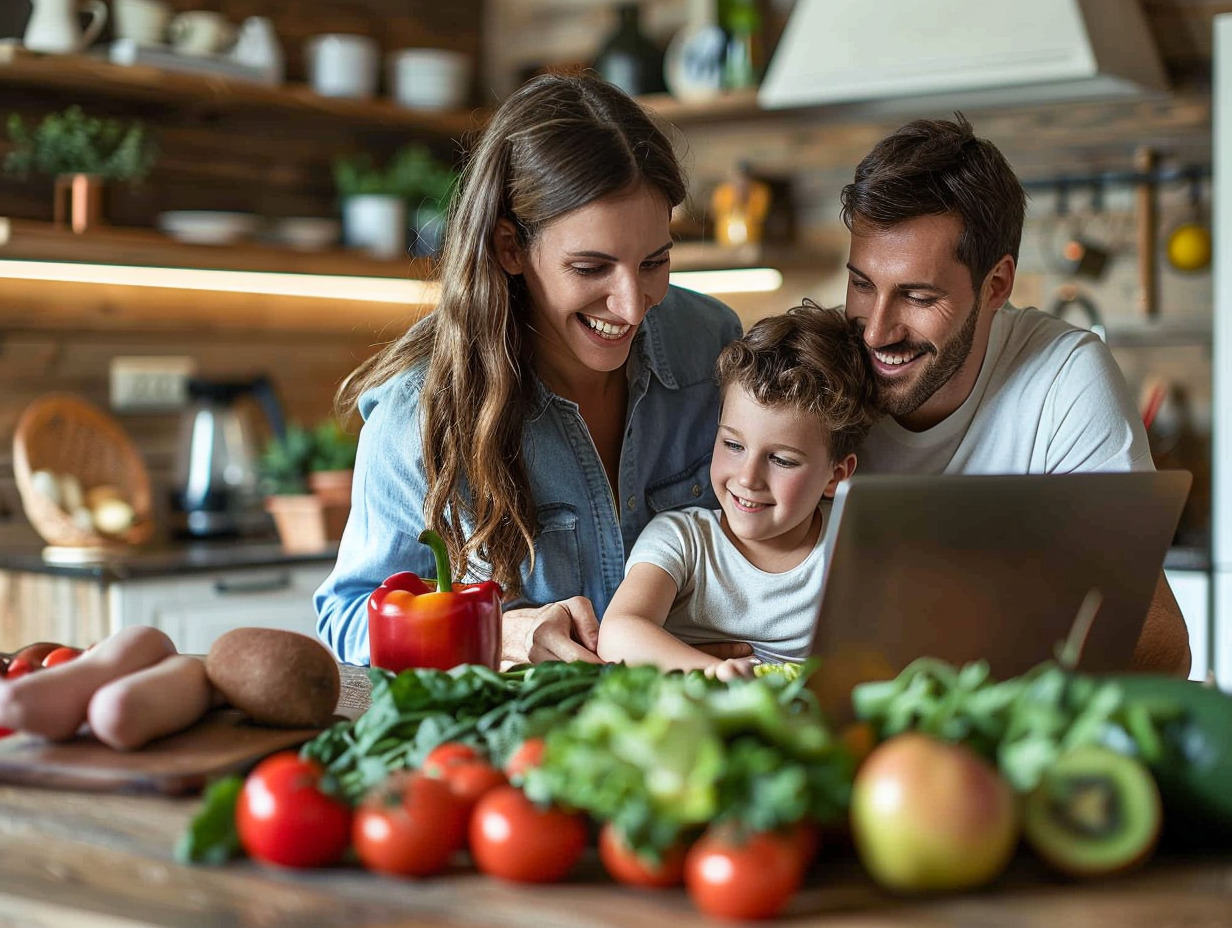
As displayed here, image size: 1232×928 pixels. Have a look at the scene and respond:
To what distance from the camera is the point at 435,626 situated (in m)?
1.50

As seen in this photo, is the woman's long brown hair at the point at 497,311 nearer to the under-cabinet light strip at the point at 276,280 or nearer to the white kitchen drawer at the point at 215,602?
the under-cabinet light strip at the point at 276,280

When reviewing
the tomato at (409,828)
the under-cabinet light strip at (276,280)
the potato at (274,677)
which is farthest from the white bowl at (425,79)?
the tomato at (409,828)

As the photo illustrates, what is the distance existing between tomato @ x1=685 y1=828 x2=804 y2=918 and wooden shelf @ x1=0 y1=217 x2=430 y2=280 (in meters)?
2.26

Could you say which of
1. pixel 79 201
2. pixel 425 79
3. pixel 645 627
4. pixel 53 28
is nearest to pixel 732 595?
pixel 645 627

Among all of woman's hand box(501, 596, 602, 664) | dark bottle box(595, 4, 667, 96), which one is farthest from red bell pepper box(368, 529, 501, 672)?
dark bottle box(595, 4, 667, 96)

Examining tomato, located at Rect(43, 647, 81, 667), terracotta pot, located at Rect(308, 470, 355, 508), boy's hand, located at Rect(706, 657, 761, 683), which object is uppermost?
boy's hand, located at Rect(706, 657, 761, 683)

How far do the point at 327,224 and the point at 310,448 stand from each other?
0.62 meters

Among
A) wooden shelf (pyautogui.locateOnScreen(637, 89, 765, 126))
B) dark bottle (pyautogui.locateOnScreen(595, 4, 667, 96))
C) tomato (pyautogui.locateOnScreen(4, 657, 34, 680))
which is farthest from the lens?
dark bottle (pyautogui.locateOnScreen(595, 4, 667, 96))

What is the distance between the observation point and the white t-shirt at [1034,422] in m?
1.94

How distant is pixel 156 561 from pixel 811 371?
1.91 metres

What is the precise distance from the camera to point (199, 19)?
143 inches

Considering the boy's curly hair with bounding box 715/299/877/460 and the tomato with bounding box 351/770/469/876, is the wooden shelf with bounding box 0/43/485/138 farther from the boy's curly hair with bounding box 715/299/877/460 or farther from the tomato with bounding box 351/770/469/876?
the tomato with bounding box 351/770/469/876

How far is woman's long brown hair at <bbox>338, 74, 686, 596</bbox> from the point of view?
193cm

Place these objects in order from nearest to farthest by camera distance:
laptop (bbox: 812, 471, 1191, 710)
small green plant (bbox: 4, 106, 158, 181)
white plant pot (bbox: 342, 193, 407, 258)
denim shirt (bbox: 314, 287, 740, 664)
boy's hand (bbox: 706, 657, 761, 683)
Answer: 1. laptop (bbox: 812, 471, 1191, 710)
2. boy's hand (bbox: 706, 657, 761, 683)
3. denim shirt (bbox: 314, 287, 740, 664)
4. small green plant (bbox: 4, 106, 158, 181)
5. white plant pot (bbox: 342, 193, 407, 258)
